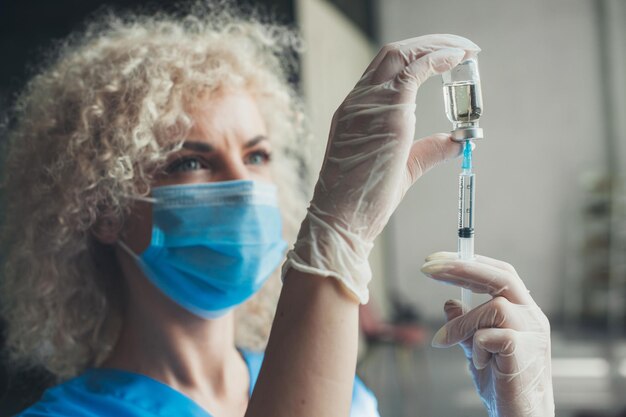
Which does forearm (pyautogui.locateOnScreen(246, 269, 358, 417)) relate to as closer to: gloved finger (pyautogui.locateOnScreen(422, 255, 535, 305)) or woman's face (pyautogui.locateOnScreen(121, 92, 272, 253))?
gloved finger (pyautogui.locateOnScreen(422, 255, 535, 305))

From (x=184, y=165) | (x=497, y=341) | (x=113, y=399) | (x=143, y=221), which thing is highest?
(x=184, y=165)

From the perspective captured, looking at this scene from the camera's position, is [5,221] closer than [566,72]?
Yes

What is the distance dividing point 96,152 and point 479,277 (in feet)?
2.49

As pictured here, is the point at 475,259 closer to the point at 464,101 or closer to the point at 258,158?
the point at 464,101

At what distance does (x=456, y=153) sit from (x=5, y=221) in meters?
1.05

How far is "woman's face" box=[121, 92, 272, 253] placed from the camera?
3.57 ft

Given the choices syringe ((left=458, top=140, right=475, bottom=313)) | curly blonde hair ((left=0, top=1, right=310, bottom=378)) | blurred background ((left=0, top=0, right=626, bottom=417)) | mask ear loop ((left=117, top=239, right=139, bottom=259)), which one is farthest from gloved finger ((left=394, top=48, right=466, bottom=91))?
blurred background ((left=0, top=0, right=626, bottom=417))

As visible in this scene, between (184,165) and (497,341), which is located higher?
(184,165)

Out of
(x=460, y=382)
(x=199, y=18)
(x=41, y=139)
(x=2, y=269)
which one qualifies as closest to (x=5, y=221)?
(x=2, y=269)

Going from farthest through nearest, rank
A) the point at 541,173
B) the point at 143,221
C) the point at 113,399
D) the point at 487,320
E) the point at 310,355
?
the point at 541,173 < the point at 143,221 < the point at 113,399 < the point at 487,320 < the point at 310,355

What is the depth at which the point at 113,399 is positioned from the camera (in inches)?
39.4

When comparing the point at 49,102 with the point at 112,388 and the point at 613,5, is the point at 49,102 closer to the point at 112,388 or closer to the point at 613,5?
the point at 112,388

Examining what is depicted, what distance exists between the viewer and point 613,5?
536 centimetres

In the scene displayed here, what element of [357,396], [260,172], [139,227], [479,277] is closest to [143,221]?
[139,227]
